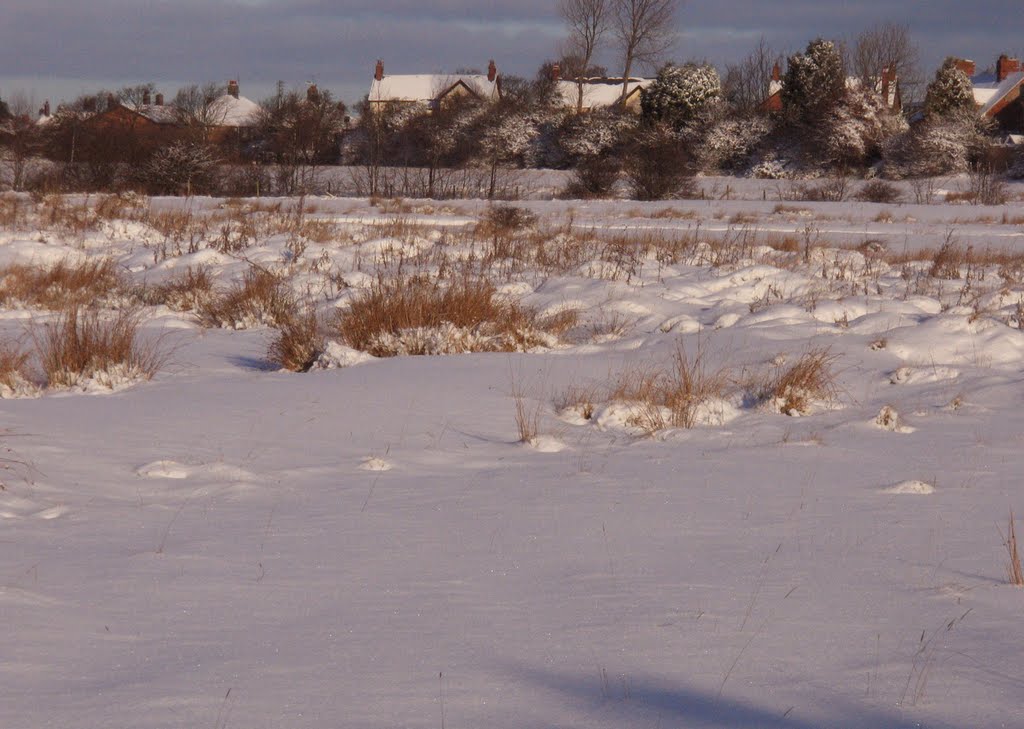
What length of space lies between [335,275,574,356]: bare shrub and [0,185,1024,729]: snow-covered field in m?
0.32

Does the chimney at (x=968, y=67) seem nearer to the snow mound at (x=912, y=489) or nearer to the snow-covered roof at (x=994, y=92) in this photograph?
the snow-covered roof at (x=994, y=92)

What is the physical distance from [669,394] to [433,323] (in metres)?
2.23

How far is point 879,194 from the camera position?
95.9ft

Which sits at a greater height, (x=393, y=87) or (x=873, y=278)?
(x=393, y=87)

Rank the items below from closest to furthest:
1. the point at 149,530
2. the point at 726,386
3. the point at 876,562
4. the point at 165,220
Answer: the point at 876,562 < the point at 149,530 < the point at 726,386 < the point at 165,220

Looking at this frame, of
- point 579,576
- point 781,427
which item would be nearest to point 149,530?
point 579,576

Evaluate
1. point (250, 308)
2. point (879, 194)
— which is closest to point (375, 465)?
point (250, 308)

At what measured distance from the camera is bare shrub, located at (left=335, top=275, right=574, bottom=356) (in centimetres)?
688

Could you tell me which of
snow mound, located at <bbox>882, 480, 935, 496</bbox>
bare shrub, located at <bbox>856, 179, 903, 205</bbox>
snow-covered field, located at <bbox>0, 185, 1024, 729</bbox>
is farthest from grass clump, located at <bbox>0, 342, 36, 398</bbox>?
bare shrub, located at <bbox>856, 179, 903, 205</bbox>

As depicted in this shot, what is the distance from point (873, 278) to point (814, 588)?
9093mm

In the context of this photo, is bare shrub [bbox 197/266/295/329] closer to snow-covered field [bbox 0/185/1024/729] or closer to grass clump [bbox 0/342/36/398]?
snow-covered field [bbox 0/185/1024/729]

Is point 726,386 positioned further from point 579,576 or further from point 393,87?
point 393,87

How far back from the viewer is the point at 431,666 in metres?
2.23

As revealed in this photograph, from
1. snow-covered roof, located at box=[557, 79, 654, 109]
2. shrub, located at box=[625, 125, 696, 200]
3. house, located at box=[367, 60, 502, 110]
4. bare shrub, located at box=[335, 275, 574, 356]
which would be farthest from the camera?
house, located at box=[367, 60, 502, 110]
